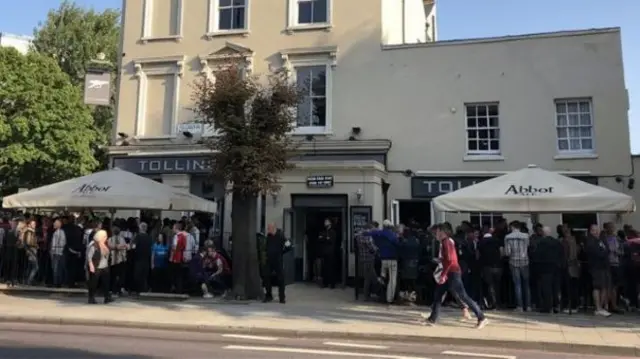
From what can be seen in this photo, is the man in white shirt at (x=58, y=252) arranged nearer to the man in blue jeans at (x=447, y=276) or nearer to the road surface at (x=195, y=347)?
the road surface at (x=195, y=347)

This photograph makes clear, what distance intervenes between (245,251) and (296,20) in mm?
9664

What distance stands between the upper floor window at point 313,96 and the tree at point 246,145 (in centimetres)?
555

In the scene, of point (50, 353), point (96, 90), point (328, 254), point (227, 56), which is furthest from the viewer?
point (227, 56)

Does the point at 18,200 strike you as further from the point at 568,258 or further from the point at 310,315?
the point at 568,258

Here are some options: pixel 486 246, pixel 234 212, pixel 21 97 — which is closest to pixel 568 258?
pixel 486 246

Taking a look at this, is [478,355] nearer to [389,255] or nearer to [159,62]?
[389,255]

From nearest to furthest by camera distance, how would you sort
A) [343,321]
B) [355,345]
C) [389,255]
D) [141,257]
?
[355,345], [343,321], [389,255], [141,257]

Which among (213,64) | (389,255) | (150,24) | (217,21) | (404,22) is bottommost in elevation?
(389,255)

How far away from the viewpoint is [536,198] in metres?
12.0

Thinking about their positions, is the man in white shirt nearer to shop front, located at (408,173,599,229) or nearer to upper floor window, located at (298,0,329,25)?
shop front, located at (408,173,599,229)

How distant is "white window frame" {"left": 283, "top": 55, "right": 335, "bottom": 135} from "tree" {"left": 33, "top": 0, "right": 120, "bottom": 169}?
1773cm

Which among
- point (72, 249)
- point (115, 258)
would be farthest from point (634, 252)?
point (72, 249)

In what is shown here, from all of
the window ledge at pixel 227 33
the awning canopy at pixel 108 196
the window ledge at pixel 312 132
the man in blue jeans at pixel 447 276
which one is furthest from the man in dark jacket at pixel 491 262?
the window ledge at pixel 227 33

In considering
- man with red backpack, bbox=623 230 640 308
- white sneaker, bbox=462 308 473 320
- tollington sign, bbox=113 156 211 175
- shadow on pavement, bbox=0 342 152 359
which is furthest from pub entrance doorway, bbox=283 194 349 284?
shadow on pavement, bbox=0 342 152 359
